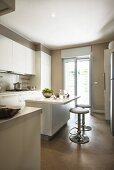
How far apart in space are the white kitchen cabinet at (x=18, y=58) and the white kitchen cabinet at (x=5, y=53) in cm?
19

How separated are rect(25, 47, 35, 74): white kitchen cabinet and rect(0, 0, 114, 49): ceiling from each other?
0.48 meters

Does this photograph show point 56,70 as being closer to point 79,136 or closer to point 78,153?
point 79,136

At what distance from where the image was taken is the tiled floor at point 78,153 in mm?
1906

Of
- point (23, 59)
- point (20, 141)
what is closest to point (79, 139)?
point (20, 141)

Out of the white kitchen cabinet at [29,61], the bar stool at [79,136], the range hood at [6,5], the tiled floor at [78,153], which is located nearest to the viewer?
the range hood at [6,5]

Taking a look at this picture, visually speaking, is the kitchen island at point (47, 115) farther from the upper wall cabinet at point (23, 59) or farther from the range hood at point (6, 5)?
the upper wall cabinet at point (23, 59)

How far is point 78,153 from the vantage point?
7.34 ft

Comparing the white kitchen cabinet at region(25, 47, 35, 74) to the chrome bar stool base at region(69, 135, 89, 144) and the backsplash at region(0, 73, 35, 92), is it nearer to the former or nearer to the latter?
the backsplash at region(0, 73, 35, 92)

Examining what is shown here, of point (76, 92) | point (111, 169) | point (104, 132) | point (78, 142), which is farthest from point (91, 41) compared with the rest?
point (111, 169)

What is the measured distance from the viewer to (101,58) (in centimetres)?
530

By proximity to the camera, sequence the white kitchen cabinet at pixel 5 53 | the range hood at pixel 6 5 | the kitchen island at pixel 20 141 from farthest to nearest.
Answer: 1. the white kitchen cabinet at pixel 5 53
2. the range hood at pixel 6 5
3. the kitchen island at pixel 20 141

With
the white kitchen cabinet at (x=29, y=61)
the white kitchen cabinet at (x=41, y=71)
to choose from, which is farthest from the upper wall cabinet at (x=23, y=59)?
the white kitchen cabinet at (x=41, y=71)

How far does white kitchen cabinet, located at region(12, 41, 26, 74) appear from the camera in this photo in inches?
162

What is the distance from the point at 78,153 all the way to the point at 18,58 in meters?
3.26
